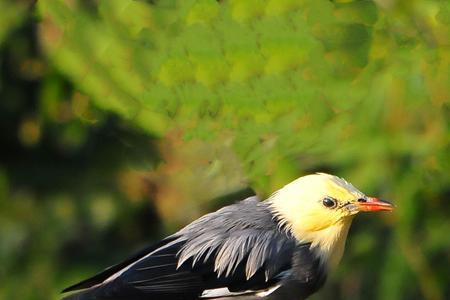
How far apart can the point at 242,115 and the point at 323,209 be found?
2.20 ft

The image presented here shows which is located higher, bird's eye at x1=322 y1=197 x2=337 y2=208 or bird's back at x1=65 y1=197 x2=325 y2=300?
bird's eye at x1=322 y1=197 x2=337 y2=208

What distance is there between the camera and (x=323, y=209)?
5.12m

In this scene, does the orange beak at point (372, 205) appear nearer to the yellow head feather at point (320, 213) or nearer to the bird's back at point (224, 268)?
the yellow head feather at point (320, 213)

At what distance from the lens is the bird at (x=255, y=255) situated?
5.07m

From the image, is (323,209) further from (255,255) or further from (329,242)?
(255,255)

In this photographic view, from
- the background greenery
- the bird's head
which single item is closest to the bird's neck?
the bird's head

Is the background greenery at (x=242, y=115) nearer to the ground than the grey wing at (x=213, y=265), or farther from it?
farther from it

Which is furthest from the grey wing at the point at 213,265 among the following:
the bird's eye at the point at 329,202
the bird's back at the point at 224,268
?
the bird's eye at the point at 329,202

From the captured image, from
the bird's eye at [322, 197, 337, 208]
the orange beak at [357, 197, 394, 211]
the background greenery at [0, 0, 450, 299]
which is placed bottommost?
the orange beak at [357, 197, 394, 211]

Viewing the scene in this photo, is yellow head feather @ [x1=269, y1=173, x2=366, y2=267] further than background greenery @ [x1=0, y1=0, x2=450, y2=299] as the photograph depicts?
No

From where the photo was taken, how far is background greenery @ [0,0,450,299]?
5.74 meters

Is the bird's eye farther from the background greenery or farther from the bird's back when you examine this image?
the background greenery

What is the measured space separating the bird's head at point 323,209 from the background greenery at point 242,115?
0.56 m

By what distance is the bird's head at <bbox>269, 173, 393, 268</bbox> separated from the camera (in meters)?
5.10
